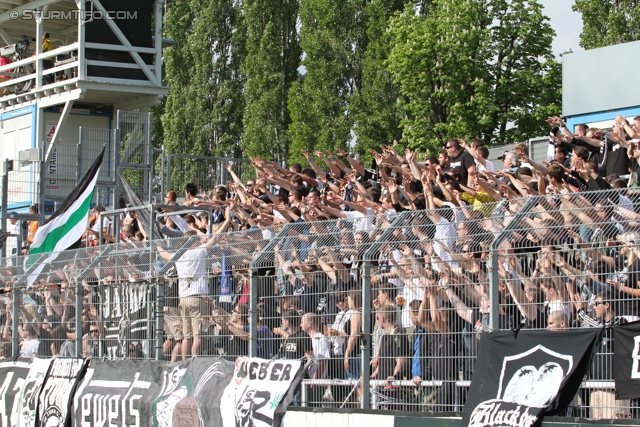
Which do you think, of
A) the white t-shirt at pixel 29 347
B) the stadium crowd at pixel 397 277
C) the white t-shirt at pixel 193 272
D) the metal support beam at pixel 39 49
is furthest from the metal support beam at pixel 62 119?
the white t-shirt at pixel 193 272

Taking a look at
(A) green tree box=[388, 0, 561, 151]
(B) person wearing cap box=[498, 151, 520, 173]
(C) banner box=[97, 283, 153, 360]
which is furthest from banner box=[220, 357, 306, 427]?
(A) green tree box=[388, 0, 561, 151]

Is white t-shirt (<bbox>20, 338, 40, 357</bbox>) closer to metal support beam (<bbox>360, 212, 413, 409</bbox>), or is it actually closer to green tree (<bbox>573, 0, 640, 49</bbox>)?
metal support beam (<bbox>360, 212, 413, 409</bbox>)

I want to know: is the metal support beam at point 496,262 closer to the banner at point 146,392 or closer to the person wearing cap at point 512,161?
the banner at point 146,392

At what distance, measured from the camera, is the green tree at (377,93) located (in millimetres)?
37969

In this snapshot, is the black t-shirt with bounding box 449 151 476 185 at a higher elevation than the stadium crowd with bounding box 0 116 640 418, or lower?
higher

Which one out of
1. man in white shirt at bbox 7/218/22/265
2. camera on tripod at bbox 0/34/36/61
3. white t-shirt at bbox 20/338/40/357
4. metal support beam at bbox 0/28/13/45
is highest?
metal support beam at bbox 0/28/13/45

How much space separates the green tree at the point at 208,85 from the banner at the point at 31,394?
33410mm

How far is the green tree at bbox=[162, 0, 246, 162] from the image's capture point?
47.2 meters

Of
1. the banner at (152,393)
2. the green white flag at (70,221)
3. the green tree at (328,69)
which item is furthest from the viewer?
the green tree at (328,69)

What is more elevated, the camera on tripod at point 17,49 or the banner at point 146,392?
the camera on tripod at point 17,49

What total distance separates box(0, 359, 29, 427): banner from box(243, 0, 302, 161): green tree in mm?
29932

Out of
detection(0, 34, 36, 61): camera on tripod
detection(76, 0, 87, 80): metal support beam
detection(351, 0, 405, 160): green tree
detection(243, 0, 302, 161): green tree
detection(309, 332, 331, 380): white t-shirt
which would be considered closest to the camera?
detection(309, 332, 331, 380): white t-shirt

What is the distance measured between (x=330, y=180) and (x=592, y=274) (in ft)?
29.6

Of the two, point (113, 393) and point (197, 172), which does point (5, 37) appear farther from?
point (113, 393)
